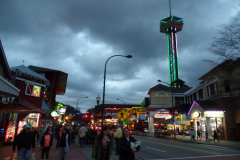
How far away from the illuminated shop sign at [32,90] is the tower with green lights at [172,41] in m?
54.4

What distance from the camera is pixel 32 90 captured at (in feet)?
71.8

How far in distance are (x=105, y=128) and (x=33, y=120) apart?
2125cm

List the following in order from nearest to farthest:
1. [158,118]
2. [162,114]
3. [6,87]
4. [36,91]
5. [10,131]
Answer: [6,87]
[10,131]
[36,91]
[162,114]
[158,118]

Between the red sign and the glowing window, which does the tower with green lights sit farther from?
the red sign

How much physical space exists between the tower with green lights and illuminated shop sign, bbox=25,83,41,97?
5436cm

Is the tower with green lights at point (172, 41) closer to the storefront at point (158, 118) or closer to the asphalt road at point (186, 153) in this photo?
the storefront at point (158, 118)

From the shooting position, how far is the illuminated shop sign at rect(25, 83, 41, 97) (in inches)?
840


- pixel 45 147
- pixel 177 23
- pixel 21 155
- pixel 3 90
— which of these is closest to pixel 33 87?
pixel 3 90

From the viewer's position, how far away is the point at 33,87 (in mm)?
22031

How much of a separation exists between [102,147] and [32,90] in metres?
19.4

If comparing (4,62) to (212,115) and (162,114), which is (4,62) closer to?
(212,115)

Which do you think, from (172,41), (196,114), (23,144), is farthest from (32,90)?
(172,41)

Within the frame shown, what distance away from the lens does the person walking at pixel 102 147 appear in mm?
5270

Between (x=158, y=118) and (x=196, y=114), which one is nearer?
(x=196, y=114)
